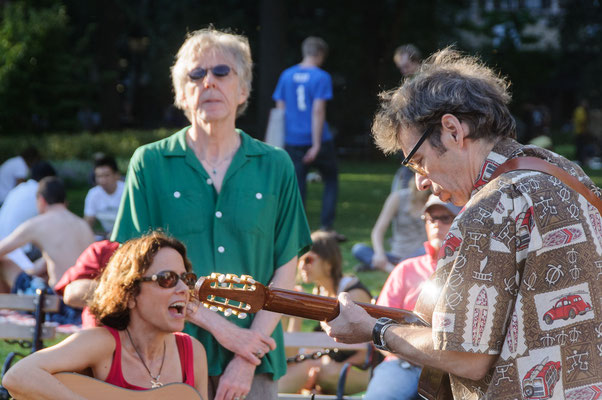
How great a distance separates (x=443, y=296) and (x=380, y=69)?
92.4ft

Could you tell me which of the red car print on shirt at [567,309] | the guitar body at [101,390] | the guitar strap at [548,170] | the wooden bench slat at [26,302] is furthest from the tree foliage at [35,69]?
the red car print on shirt at [567,309]

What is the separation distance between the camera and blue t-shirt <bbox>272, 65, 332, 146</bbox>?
11.7 m

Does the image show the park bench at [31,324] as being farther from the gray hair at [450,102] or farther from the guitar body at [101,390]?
the gray hair at [450,102]

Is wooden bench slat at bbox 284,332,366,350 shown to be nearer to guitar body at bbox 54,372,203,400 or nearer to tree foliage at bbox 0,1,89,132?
guitar body at bbox 54,372,203,400

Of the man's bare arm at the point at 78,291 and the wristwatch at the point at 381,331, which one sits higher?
the wristwatch at the point at 381,331

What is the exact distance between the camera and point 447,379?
268cm

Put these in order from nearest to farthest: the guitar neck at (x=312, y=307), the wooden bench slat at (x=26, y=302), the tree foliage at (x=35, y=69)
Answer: the guitar neck at (x=312, y=307)
the wooden bench slat at (x=26, y=302)
the tree foliage at (x=35, y=69)

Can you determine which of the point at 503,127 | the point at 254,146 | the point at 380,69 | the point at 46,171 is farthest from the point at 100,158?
the point at 380,69

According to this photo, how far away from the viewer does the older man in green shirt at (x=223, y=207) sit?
11.5 ft

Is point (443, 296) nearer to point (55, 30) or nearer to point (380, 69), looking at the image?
point (55, 30)

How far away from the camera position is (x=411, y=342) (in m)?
2.48

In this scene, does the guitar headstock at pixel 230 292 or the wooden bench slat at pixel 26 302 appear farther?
the wooden bench slat at pixel 26 302

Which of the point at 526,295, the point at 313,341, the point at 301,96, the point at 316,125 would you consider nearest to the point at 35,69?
the point at 301,96

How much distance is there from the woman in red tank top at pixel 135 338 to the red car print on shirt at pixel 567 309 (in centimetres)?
165
